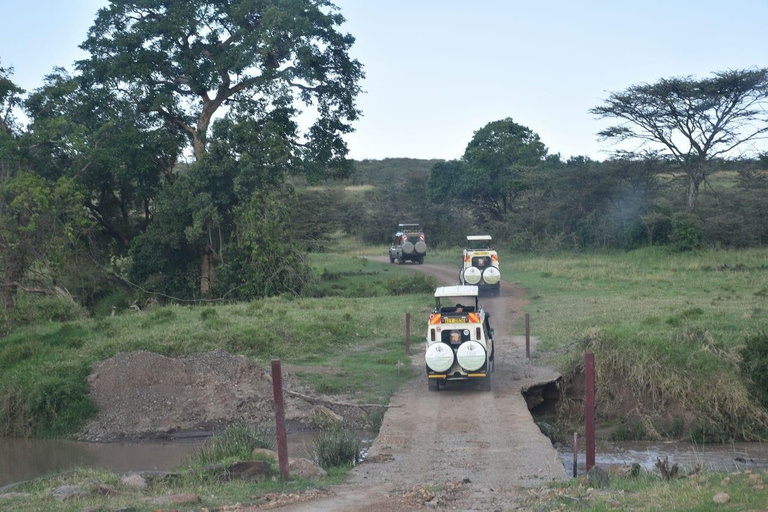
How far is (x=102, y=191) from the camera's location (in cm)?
3594

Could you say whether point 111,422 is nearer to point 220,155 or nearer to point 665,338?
point 665,338

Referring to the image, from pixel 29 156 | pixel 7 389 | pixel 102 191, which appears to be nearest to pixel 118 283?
pixel 102 191

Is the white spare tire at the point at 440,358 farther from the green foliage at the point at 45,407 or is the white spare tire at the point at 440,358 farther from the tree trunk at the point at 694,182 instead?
the tree trunk at the point at 694,182

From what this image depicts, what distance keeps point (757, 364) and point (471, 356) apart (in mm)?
5471

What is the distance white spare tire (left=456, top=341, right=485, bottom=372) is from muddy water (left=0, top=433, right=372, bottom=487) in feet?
7.20

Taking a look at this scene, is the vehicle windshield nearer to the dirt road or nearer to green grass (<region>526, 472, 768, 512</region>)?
the dirt road

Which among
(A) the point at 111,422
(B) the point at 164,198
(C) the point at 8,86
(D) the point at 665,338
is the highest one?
(C) the point at 8,86

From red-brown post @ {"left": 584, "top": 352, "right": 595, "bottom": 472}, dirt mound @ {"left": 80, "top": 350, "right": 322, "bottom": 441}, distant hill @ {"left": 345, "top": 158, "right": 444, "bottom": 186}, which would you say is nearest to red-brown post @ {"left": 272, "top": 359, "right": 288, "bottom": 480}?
red-brown post @ {"left": 584, "top": 352, "right": 595, "bottom": 472}

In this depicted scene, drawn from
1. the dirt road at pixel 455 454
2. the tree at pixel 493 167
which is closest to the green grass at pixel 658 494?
the dirt road at pixel 455 454

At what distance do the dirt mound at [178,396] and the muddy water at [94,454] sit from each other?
49 centimetres

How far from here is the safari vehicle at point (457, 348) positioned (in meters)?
14.7

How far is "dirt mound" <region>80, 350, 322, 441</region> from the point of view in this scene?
15977 millimetres

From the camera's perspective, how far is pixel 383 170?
125 m

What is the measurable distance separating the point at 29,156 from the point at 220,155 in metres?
7.15
